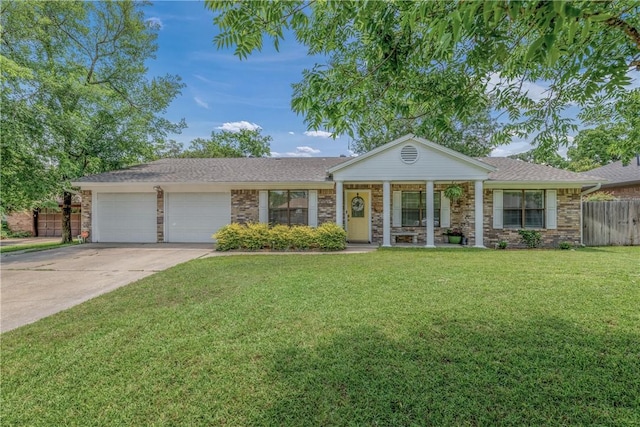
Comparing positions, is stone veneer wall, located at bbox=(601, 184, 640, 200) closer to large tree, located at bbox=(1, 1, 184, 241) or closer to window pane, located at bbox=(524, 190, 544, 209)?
window pane, located at bbox=(524, 190, 544, 209)

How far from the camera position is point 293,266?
7723 mm

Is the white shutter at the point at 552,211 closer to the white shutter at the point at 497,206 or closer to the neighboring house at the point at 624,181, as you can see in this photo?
the white shutter at the point at 497,206

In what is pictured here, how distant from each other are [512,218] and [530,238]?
1.02 m

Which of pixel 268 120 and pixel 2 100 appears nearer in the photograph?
pixel 2 100

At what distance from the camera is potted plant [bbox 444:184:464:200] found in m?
11.7

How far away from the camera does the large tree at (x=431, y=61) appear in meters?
2.30

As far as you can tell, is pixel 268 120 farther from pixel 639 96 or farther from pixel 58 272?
pixel 639 96

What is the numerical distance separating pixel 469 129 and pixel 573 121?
2100cm

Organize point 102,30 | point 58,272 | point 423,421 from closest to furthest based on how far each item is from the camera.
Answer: point 423,421 < point 58,272 < point 102,30

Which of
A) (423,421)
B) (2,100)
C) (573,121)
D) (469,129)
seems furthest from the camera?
(469,129)

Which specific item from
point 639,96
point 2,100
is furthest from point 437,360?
point 2,100

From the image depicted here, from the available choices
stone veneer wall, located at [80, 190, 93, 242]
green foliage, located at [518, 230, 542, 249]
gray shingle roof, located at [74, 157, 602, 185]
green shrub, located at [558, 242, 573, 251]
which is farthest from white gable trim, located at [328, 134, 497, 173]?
stone veneer wall, located at [80, 190, 93, 242]

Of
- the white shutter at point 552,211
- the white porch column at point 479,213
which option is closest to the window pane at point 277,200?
the white porch column at point 479,213

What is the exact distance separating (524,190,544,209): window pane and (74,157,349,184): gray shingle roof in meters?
8.37
